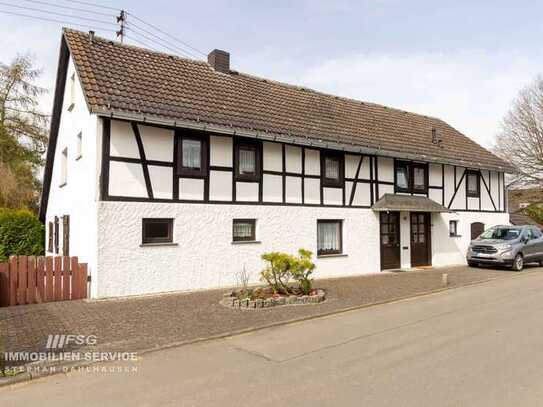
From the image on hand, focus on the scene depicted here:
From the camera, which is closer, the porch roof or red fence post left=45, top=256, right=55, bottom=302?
red fence post left=45, top=256, right=55, bottom=302

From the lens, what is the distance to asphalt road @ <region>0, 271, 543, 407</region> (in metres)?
4.33

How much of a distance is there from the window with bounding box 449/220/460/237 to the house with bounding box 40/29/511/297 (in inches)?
Answer: 2.3

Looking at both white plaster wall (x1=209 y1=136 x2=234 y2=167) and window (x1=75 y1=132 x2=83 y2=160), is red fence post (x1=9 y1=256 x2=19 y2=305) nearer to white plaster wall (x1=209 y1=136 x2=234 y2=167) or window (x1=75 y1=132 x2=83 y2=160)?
window (x1=75 y1=132 x2=83 y2=160)

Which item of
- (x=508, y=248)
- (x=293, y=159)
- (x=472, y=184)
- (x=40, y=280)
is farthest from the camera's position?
(x=472, y=184)

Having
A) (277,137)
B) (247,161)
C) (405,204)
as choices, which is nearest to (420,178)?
(405,204)

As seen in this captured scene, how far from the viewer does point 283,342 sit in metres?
Result: 6.50

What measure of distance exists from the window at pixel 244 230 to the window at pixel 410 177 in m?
6.62

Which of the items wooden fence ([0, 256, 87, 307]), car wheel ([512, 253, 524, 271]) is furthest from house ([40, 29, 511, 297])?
car wheel ([512, 253, 524, 271])

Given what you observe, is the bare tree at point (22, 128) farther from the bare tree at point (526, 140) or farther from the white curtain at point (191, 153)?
the bare tree at point (526, 140)

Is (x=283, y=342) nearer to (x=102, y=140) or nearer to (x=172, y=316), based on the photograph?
(x=172, y=316)

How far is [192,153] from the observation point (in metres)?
11.7

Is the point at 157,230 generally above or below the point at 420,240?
above

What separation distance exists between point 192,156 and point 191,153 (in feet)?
0.29

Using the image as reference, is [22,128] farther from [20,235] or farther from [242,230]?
[242,230]
